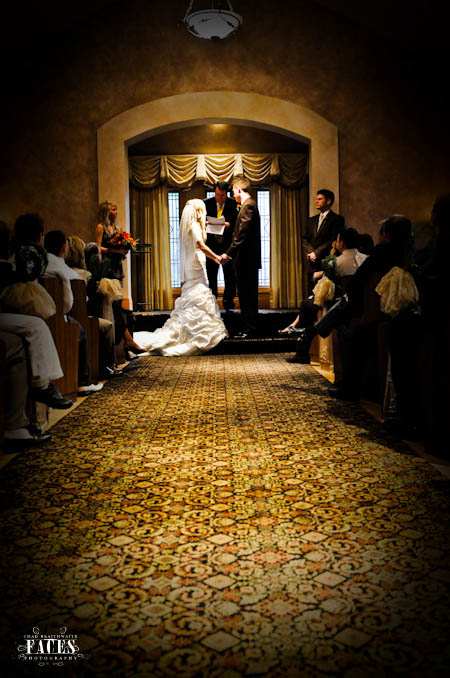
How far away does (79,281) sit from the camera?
461 centimetres

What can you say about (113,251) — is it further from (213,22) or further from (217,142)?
(217,142)

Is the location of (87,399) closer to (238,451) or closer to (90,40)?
(238,451)

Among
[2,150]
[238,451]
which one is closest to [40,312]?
[238,451]

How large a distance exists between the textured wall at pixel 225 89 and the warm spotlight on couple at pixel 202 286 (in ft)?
5.72

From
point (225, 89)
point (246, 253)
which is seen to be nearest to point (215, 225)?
point (246, 253)

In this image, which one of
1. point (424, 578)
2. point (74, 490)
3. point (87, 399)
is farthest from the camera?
point (87, 399)

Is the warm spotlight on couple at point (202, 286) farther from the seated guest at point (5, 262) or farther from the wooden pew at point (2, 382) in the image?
the wooden pew at point (2, 382)

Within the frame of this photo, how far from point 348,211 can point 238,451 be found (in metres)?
6.22

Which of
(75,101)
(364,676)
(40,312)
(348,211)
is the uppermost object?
(75,101)

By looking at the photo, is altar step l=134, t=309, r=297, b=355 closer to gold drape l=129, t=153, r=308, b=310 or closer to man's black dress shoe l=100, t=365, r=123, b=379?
man's black dress shoe l=100, t=365, r=123, b=379

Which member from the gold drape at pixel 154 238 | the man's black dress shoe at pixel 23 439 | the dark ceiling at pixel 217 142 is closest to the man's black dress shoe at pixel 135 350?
the man's black dress shoe at pixel 23 439

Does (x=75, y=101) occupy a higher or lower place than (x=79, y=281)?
higher

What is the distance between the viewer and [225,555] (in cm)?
185

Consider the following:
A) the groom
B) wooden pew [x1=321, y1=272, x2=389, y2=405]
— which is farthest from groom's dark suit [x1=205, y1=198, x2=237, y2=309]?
wooden pew [x1=321, y1=272, x2=389, y2=405]
